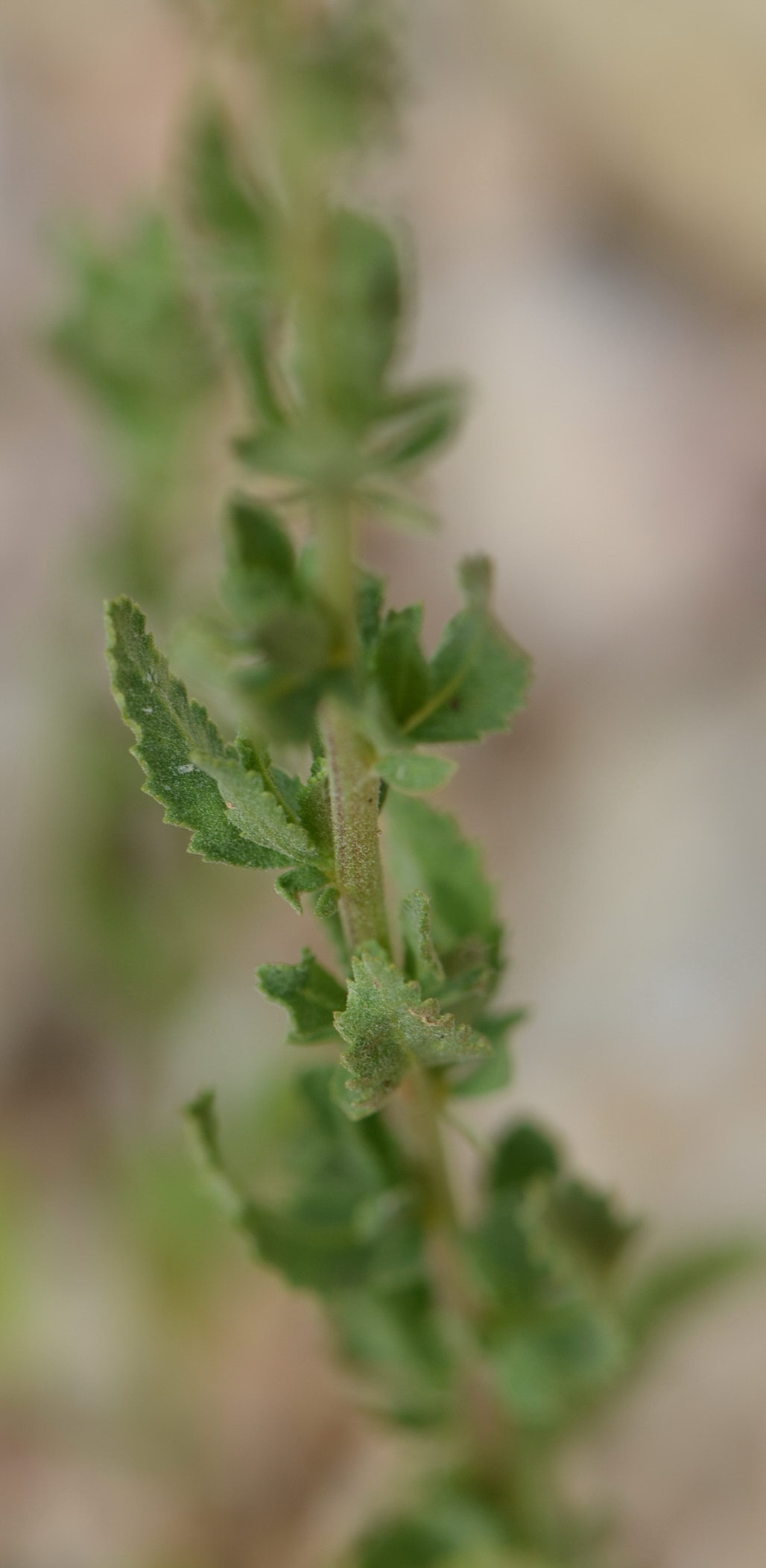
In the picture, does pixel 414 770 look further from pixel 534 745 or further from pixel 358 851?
pixel 534 745

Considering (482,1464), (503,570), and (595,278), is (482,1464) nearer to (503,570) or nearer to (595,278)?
(503,570)

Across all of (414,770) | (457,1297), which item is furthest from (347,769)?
(457,1297)

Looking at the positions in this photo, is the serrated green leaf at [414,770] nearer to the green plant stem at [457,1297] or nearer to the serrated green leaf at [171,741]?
the serrated green leaf at [171,741]

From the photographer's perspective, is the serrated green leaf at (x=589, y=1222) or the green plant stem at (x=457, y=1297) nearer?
the green plant stem at (x=457, y=1297)

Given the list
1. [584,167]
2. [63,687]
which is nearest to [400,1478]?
[63,687]

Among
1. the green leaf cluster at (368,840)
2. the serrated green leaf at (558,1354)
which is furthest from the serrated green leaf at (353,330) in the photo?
the serrated green leaf at (558,1354)

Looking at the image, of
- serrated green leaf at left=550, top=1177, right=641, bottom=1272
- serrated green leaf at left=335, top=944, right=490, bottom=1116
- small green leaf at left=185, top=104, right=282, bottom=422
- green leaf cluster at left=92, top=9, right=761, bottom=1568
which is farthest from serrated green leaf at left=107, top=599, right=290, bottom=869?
serrated green leaf at left=550, top=1177, right=641, bottom=1272

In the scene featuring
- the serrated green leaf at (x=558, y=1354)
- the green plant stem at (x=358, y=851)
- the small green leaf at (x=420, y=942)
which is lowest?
the serrated green leaf at (x=558, y=1354)
